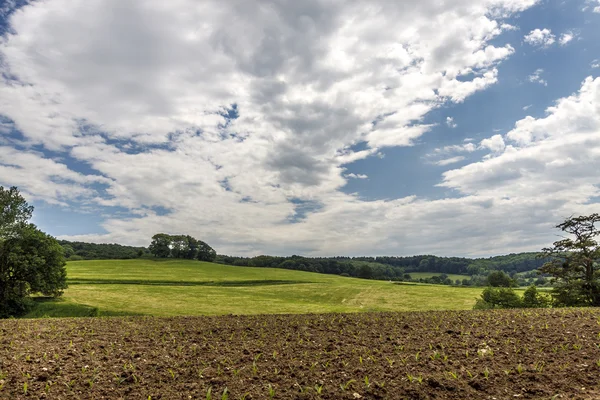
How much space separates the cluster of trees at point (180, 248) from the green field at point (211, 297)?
35703 millimetres

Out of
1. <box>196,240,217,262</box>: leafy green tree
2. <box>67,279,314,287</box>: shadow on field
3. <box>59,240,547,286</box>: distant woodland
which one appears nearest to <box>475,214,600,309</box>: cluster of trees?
<box>67,279,314,287</box>: shadow on field

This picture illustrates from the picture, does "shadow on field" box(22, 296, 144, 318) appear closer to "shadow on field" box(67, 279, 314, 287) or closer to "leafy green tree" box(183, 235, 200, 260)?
"shadow on field" box(67, 279, 314, 287)

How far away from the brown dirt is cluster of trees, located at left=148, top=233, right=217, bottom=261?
376ft

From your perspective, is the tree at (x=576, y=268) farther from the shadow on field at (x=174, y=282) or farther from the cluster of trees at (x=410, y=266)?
the cluster of trees at (x=410, y=266)

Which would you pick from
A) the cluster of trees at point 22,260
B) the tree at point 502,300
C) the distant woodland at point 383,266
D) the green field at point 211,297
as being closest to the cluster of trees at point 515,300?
the tree at point 502,300

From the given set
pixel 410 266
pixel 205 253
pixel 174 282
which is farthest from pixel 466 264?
pixel 174 282

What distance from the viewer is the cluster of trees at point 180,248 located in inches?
4843

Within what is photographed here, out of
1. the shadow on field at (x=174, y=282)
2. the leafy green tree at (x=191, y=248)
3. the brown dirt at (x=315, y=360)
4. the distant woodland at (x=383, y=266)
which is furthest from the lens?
the leafy green tree at (x=191, y=248)

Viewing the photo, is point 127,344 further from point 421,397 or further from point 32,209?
point 32,209

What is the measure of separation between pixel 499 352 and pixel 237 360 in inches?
306

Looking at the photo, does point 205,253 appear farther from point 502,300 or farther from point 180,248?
point 502,300

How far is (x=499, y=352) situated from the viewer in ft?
32.3

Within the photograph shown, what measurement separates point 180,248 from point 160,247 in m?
7.06

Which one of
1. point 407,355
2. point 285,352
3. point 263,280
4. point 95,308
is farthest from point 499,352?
point 263,280
